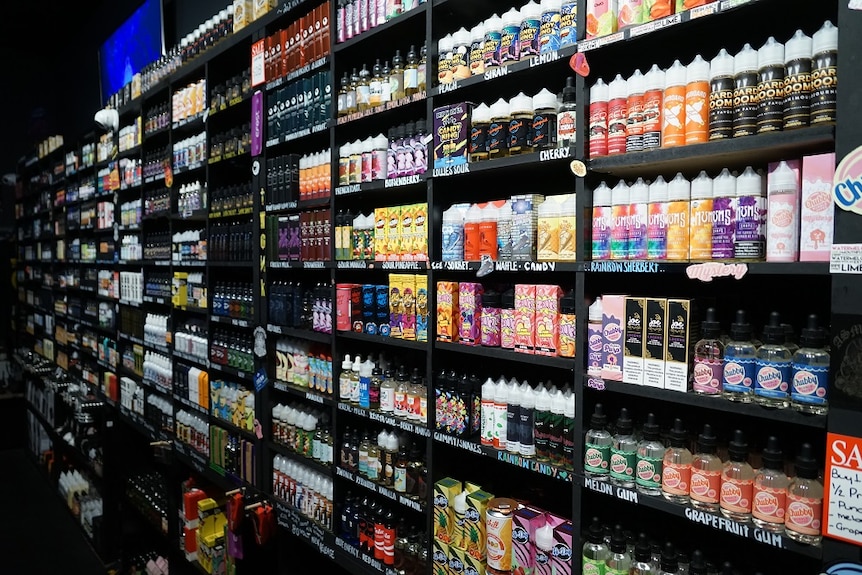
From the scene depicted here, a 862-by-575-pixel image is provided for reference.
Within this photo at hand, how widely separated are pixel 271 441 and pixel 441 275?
1.80 m

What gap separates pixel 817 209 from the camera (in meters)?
1.54

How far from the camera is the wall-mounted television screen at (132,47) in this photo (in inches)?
231

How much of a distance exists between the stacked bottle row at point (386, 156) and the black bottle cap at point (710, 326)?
4.51 feet

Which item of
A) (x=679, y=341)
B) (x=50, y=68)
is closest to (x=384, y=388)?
(x=679, y=341)

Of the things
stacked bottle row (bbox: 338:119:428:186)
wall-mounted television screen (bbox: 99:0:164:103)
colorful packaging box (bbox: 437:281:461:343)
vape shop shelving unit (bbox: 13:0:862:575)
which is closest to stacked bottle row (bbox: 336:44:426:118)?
vape shop shelving unit (bbox: 13:0:862:575)

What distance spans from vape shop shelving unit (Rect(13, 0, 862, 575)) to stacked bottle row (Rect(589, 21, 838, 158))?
0.20 feet

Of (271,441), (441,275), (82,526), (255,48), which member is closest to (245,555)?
(271,441)

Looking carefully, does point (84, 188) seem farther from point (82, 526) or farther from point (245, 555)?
point (245, 555)

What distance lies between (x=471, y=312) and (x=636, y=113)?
40.2 inches

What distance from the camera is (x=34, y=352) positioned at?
8906 mm

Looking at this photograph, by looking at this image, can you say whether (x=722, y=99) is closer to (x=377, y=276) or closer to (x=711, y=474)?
(x=711, y=474)

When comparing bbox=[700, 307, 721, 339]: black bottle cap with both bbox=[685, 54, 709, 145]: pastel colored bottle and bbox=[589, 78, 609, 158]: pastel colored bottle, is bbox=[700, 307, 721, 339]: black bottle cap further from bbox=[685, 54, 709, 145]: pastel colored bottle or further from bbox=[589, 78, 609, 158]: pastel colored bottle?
bbox=[589, 78, 609, 158]: pastel colored bottle

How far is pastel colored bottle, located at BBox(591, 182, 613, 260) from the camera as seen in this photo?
200cm

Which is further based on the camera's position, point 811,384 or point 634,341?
point 634,341
